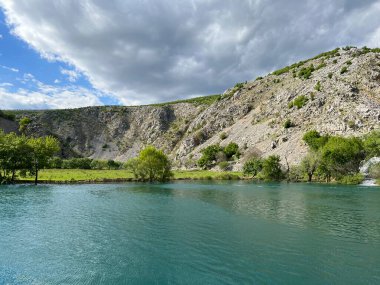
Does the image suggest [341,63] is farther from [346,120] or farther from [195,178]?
[195,178]

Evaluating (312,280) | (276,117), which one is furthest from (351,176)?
(312,280)

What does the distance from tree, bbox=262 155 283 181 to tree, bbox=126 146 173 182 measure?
30907 mm

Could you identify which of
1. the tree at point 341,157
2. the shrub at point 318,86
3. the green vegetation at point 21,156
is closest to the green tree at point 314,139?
the tree at point 341,157

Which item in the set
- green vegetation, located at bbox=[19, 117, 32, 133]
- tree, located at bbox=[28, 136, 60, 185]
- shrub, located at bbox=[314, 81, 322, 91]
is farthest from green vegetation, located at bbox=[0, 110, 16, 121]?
shrub, located at bbox=[314, 81, 322, 91]

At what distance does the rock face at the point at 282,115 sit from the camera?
111500 mm

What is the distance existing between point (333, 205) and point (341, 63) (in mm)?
107014

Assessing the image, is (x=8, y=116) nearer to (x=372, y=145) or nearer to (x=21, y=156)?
(x=21, y=156)

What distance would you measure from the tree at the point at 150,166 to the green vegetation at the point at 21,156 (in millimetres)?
24386

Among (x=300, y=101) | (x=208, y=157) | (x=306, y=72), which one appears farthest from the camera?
(x=306, y=72)

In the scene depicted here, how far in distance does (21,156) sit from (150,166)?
34563 millimetres

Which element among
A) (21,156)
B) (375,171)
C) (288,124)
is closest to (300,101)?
(288,124)

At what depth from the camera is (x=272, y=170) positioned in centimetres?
10375

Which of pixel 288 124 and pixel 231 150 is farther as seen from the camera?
pixel 231 150

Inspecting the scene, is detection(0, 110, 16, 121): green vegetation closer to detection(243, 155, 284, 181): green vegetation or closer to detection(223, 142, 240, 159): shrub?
detection(223, 142, 240, 159): shrub
